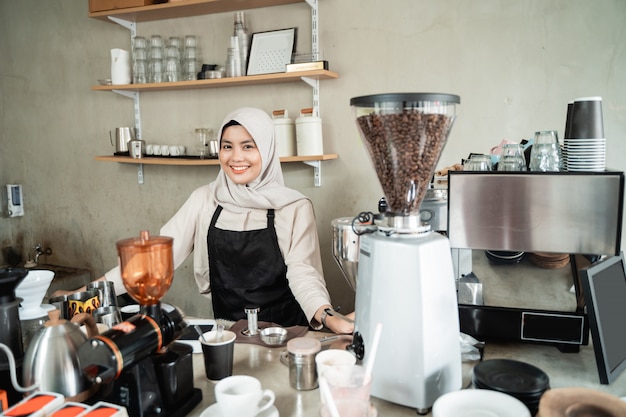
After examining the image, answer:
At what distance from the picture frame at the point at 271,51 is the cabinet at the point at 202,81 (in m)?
0.07

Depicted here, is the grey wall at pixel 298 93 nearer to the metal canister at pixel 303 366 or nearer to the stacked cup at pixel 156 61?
the stacked cup at pixel 156 61

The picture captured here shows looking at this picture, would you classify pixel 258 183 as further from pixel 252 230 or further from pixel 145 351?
pixel 145 351

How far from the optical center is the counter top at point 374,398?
1.08 meters

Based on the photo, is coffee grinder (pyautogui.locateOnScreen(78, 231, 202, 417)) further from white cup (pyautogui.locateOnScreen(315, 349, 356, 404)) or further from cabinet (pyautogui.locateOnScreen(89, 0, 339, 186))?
cabinet (pyautogui.locateOnScreen(89, 0, 339, 186))

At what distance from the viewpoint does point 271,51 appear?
2715mm

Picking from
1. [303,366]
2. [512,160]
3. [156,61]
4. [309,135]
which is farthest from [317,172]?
[303,366]

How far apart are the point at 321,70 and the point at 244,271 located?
108 cm

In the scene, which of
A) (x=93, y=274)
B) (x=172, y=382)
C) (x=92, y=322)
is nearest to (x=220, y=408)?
(x=172, y=382)

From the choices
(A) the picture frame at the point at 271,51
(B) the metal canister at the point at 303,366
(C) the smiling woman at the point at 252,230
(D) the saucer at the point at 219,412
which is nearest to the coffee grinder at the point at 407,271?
(B) the metal canister at the point at 303,366

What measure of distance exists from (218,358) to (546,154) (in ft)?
3.40

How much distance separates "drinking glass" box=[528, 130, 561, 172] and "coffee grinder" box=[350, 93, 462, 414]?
0.37 m

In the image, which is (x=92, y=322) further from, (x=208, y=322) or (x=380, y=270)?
(x=380, y=270)

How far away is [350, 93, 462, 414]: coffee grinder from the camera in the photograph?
104cm

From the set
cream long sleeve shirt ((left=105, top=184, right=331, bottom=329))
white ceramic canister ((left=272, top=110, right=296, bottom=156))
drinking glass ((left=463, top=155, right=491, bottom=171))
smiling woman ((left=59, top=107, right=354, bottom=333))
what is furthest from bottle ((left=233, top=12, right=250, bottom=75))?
drinking glass ((left=463, top=155, right=491, bottom=171))
